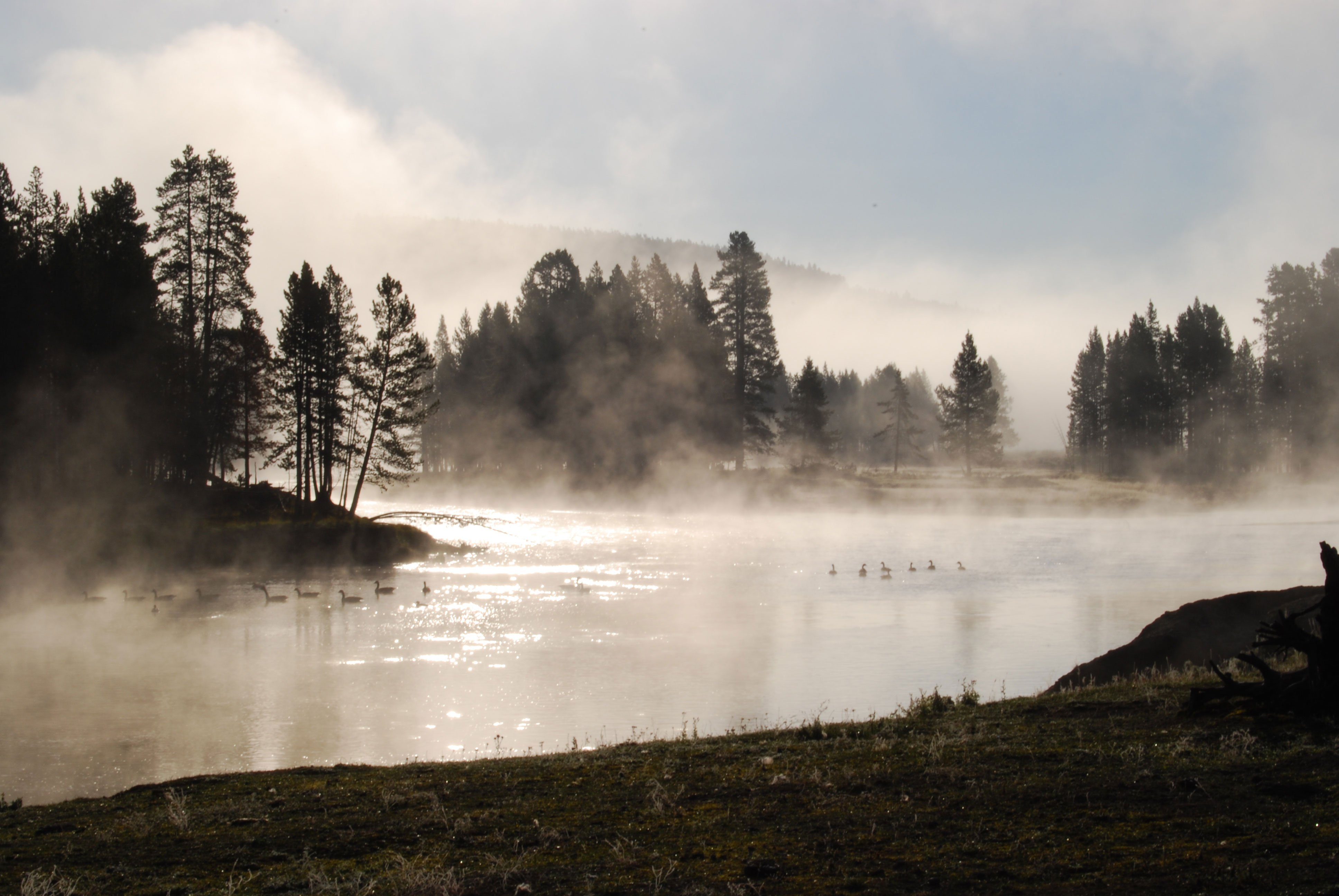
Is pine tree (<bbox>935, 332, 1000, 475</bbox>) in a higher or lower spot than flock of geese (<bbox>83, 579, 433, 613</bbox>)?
higher

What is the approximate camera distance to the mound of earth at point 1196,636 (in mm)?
13836

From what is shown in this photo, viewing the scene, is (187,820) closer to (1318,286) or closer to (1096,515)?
(1096,515)

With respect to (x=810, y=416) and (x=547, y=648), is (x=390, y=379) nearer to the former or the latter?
(x=547, y=648)

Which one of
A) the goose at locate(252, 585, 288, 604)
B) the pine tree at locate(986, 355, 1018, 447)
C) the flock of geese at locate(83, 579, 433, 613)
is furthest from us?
the pine tree at locate(986, 355, 1018, 447)

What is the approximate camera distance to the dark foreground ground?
536 centimetres

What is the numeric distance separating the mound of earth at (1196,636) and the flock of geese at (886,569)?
18248 millimetres

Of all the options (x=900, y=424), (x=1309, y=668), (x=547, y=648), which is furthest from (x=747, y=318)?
(x=1309, y=668)

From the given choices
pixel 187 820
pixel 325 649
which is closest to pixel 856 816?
pixel 187 820

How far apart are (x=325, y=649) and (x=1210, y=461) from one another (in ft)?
269

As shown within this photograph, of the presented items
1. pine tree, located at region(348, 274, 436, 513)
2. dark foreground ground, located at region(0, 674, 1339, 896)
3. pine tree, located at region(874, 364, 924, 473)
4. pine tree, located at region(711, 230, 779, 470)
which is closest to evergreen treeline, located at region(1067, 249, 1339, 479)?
pine tree, located at region(874, 364, 924, 473)

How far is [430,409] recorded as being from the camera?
47406 millimetres

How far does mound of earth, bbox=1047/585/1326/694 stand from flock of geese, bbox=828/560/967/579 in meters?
18.2

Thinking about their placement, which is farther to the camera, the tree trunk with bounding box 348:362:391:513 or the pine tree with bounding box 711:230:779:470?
the pine tree with bounding box 711:230:779:470

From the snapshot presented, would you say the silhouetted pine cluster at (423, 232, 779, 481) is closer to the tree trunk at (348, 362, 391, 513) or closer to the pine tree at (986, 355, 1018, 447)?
the tree trunk at (348, 362, 391, 513)
